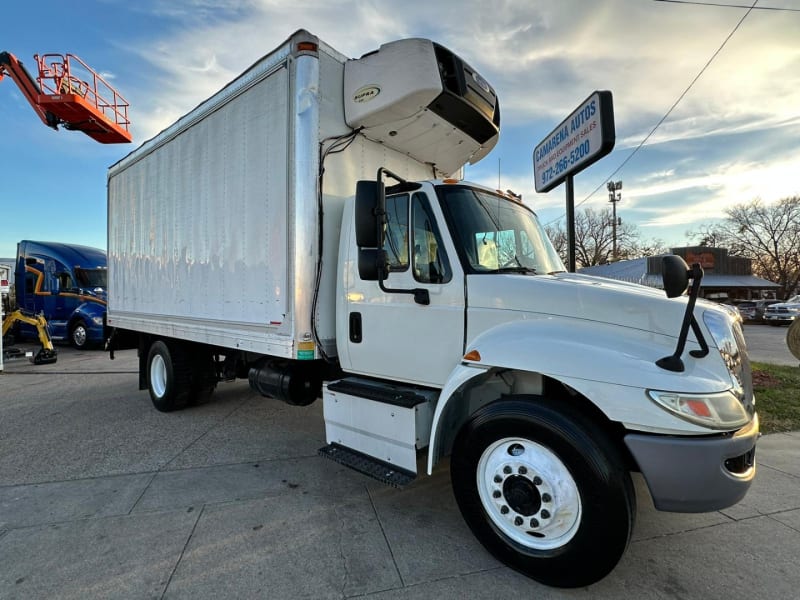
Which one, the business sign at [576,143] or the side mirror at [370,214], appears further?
the business sign at [576,143]

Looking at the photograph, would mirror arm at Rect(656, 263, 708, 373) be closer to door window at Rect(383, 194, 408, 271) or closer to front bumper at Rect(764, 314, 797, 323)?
door window at Rect(383, 194, 408, 271)

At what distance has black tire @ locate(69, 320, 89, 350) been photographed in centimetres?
1422

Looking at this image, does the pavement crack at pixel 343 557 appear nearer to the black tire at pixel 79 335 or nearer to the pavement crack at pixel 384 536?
the pavement crack at pixel 384 536

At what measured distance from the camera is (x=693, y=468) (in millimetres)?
2094

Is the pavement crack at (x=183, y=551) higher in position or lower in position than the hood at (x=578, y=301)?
lower

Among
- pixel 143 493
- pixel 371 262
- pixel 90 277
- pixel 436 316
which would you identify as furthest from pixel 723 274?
pixel 143 493

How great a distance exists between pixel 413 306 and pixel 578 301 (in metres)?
1.18

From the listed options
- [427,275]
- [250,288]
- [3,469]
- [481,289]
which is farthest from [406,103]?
[3,469]

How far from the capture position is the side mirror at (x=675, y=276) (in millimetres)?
2207

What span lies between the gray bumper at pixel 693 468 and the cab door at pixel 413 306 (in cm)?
128

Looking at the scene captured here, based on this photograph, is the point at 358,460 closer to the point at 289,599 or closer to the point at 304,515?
the point at 304,515

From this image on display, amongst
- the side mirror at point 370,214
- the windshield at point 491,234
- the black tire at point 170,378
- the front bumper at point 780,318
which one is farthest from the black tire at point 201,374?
the front bumper at point 780,318

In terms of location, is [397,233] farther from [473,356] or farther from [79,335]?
[79,335]

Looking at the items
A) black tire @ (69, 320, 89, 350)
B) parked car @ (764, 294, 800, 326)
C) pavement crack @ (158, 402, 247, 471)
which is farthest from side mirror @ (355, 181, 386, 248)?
parked car @ (764, 294, 800, 326)
